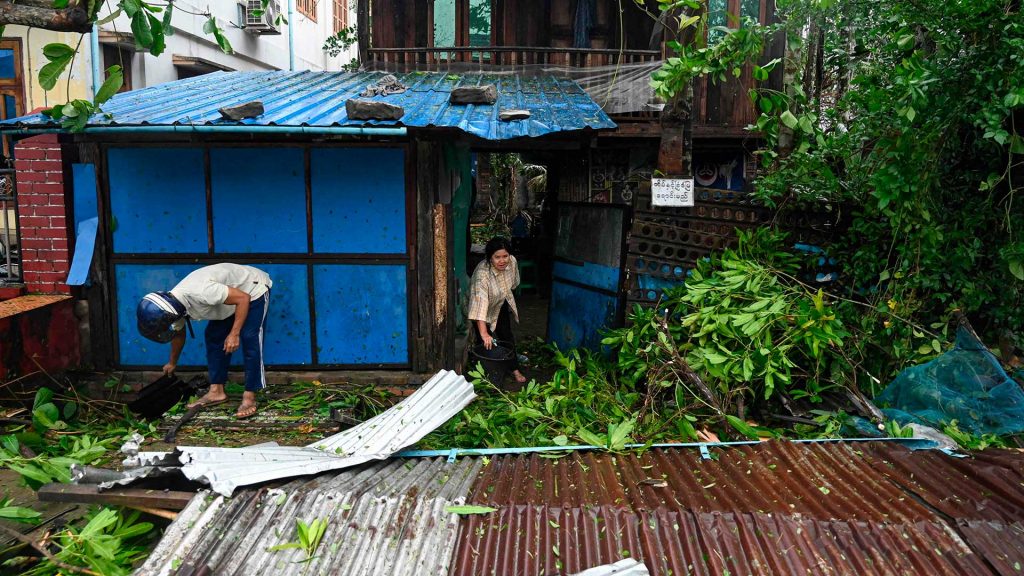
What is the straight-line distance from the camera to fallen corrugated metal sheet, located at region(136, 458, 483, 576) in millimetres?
2889

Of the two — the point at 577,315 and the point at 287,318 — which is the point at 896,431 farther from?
the point at 287,318

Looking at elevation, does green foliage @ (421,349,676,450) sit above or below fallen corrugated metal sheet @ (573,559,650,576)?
below

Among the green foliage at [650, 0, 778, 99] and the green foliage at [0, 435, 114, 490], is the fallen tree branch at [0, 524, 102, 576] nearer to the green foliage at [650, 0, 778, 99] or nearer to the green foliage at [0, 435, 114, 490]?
the green foliage at [0, 435, 114, 490]

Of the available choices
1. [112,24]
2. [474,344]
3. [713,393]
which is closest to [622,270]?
[474,344]

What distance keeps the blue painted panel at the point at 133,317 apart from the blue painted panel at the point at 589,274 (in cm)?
413

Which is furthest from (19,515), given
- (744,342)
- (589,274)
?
(589,274)

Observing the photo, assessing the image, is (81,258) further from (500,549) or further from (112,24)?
(112,24)

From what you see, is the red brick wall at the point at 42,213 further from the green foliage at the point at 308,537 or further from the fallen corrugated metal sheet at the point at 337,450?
the green foliage at the point at 308,537

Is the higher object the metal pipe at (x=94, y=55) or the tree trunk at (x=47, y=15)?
the metal pipe at (x=94, y=55)

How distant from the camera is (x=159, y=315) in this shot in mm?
5305

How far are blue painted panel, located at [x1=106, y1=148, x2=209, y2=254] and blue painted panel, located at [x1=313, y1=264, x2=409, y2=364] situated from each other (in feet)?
4.19

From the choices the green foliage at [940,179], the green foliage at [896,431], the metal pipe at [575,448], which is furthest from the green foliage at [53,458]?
the green foliage at [940,179]

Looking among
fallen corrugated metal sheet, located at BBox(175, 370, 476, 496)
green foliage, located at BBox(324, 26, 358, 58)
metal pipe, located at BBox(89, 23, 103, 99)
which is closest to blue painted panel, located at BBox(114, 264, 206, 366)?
fallen corrugated metal sheet, located at BBox(175, 370, 476, 496)

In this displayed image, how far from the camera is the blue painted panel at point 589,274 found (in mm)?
7551
